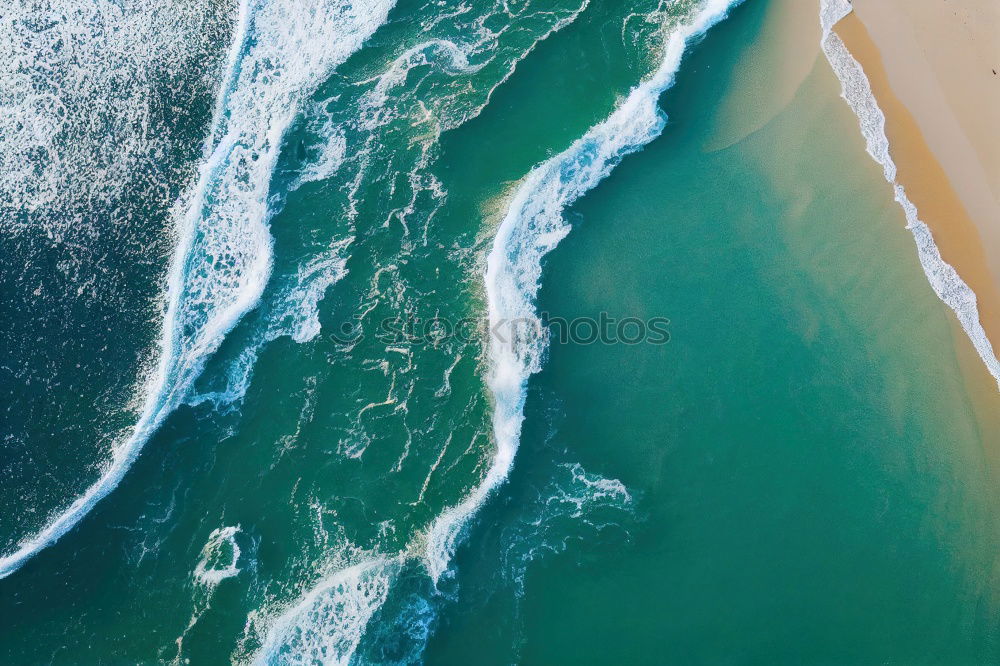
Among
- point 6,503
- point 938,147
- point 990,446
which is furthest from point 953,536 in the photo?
point 6,503

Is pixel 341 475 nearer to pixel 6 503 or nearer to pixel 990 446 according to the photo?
pixel 6 503

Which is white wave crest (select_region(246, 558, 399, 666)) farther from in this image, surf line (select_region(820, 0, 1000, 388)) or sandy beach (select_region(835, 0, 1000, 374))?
sandy beach (select_region(835, 0, 1000, 374))

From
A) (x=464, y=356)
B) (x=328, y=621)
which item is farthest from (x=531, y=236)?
(x=328, y=621)

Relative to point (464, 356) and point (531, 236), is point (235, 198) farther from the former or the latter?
point (531, 236)

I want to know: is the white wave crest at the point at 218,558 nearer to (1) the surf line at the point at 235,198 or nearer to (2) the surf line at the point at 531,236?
(1) the surf line at the point at 235,198

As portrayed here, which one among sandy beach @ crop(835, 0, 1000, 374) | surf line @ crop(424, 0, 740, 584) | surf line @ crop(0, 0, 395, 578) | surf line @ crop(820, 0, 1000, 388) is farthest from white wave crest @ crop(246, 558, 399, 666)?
sandy beach @ crop(835, 0, 1000, 374)

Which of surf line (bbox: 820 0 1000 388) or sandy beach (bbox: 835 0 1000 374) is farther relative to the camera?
sandy beach (bbox: 835 0 1000 374)

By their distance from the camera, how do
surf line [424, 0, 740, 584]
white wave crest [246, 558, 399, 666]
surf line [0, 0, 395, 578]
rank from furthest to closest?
1. surf line [0, 0, 395, 578]
2. surf line [424, 0, 740, 584]
3. white wave crest [246, 558, 399, 666]
